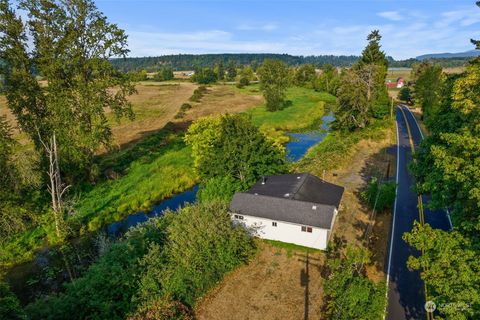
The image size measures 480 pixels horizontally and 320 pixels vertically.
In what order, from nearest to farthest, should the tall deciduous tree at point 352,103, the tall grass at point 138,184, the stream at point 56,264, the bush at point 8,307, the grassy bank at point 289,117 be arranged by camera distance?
the bush at point 8,307 → the stream at point 56,264 → the tall grass at point 138,184 → the tall deciduous tree at point 352,103 → the grassy bank at point 289,117

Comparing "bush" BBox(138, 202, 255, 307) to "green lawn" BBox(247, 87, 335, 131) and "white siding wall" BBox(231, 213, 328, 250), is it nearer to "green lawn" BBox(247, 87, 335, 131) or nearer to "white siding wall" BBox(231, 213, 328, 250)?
"white siding wall" BBox(231, 213, 328, 250)

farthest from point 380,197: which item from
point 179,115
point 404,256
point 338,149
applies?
point 179,115

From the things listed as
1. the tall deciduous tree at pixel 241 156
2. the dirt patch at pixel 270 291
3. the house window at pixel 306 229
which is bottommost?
the dirt patch at pixel 270 291

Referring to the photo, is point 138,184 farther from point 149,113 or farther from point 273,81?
point 273,81

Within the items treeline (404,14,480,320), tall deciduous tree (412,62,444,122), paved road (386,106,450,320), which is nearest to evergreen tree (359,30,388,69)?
tall deciduous tree (412,62,444,122)

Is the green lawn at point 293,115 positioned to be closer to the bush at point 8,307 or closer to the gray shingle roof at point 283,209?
the gray shingle roof at point 283,209

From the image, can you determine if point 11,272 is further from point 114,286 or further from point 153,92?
point 153,92

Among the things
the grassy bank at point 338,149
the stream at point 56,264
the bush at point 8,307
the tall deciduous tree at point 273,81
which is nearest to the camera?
the bush at point 8,307

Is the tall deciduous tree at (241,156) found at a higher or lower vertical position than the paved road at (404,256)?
higher

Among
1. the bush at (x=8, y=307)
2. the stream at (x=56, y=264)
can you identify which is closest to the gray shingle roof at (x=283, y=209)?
the stream at (x=56, y=264)
